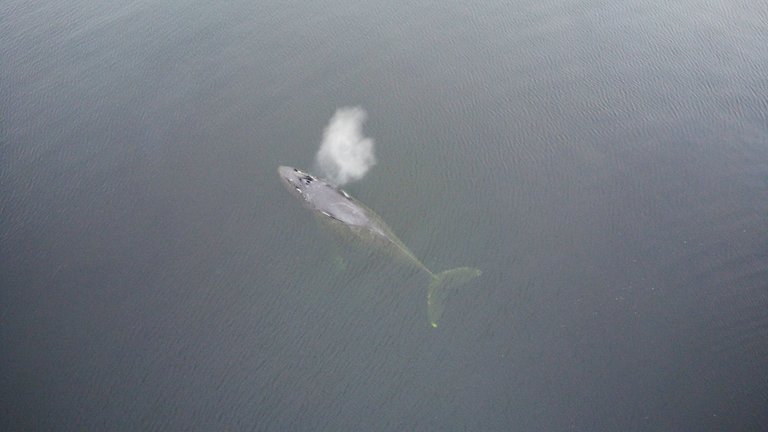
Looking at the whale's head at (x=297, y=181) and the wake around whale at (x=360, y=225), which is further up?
the whale's head at (x=297, y=181)

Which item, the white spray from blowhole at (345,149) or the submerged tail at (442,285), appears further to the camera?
the white spray from blowhole at (345,149)

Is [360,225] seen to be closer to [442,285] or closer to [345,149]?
[442,285]

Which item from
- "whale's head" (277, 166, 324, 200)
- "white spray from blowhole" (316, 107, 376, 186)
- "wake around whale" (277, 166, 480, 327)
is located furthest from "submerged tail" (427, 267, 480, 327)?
"whale's head" (277, 166, 324, 200)

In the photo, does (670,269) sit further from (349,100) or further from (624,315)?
(349,100)

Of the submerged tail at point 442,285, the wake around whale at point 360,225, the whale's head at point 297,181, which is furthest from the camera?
the whale's head at point 297,181

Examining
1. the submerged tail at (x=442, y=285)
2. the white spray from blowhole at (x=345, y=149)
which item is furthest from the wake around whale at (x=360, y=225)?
the white spray from blowhole at (x=345, y=149)

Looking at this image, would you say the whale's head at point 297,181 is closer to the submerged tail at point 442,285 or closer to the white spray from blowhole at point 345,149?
the white spray from blowhole at point 345,149

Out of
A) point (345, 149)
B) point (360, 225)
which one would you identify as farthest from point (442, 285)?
point (345, 149)
